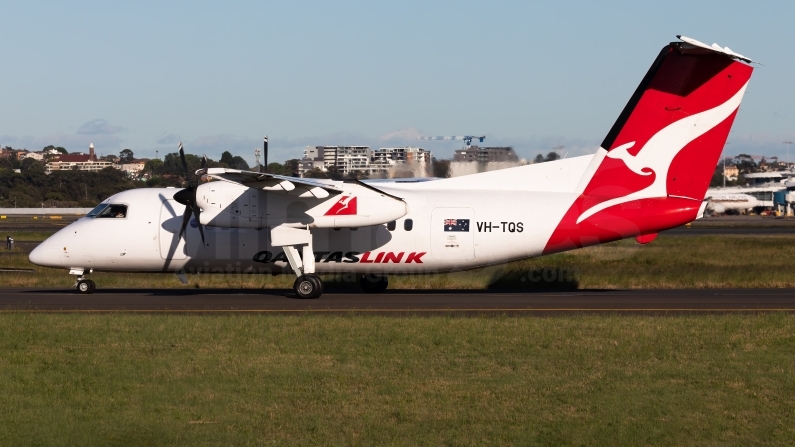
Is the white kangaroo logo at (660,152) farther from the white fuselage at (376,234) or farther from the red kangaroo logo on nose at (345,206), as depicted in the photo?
the red kangaroo logo on nose at (345,206)

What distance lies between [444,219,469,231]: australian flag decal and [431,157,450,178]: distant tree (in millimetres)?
3434

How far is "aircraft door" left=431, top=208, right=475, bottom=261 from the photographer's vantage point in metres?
20.6

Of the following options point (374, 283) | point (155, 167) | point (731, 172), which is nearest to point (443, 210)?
point (374, 283)

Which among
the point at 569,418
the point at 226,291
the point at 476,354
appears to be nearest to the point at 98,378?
the point at 476,354

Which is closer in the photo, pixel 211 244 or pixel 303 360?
pixel 303 360

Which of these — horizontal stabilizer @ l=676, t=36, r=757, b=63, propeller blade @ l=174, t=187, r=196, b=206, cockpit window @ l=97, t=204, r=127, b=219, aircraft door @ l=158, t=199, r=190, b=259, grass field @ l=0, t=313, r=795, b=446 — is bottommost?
grass field @ l=0, t=313, r=795, b=446

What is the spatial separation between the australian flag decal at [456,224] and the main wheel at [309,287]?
11.4ft

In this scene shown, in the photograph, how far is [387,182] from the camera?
23.3 meters

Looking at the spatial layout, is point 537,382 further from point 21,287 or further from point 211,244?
point 21,287

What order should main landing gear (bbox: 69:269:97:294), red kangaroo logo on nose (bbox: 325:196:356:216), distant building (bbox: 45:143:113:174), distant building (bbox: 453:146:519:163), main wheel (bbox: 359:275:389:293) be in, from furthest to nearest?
distant building (bbox: 45:143:113:174), distant building (bbox: 453:146:519:163), main wheel (bbox: 359:275:389:293), main landing gear (bbox: 69:269:97:294), red kangaroo logo on nose (bbox: 325:196:356:216)

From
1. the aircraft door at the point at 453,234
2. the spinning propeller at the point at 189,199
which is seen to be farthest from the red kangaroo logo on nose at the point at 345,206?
the spinning propeller at the point at 189,199

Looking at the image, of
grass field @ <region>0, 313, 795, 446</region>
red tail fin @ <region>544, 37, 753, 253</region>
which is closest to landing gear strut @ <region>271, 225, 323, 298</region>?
grass field @ <region>0, 313, 795, 446</region>

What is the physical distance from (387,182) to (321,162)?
9.13 ft

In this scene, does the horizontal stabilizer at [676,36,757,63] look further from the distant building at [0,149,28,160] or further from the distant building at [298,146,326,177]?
the distant building at [0,149,28,160]
